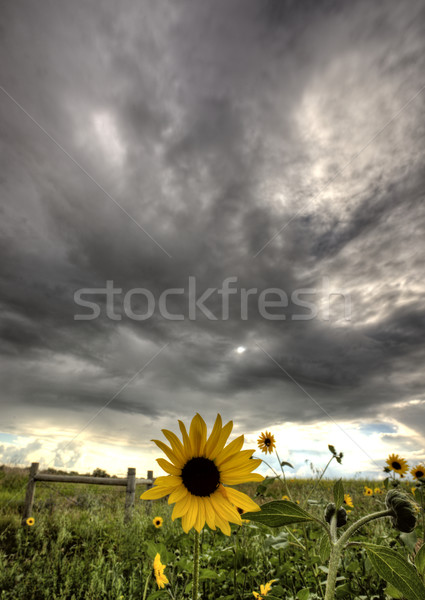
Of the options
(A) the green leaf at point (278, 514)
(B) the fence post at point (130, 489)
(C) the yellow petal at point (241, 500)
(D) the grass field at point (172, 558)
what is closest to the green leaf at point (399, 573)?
(A) the green leaf at point (278, 514)

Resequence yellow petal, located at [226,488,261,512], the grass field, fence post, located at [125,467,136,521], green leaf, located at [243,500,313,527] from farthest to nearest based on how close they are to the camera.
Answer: fence post, located at [125,467,136,521] → the grass field → yellow petal, located at [226,488,261,512] → green leaf, located at [243,500,313,527]

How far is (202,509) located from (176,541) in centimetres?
404

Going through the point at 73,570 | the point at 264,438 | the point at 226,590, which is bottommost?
the point at 73,570

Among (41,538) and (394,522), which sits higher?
(394,522)

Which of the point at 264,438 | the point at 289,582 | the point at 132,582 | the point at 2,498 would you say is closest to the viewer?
the point at 289,582

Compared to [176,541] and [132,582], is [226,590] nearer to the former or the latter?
[132,582]

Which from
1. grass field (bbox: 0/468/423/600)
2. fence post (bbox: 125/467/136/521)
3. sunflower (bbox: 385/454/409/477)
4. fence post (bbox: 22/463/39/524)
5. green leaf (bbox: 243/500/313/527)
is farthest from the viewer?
fence post (bbox: 125/467/136/521)

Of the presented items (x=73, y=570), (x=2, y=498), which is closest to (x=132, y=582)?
(x=73, y=570)

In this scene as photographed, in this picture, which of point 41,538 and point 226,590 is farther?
point 41,538

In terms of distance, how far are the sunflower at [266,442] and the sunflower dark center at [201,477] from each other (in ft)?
10.6

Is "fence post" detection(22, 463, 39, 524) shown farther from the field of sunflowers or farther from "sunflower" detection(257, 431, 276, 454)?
"sunflower" detection(257, 431, 276, 454)

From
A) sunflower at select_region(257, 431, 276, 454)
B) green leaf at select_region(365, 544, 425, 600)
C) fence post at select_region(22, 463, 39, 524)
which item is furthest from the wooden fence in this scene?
green leaf at select_region(365, 544, 425, 600)

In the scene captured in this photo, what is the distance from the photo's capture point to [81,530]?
688 centimetres

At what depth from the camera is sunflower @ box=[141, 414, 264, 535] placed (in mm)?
1242
